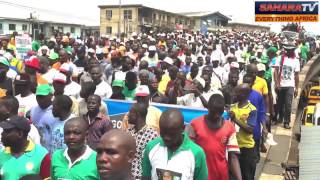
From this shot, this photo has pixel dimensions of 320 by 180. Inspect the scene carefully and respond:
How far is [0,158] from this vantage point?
3.93 meters

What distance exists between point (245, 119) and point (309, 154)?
1.36 meters

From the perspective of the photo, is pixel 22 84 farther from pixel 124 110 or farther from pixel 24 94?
pixel 124 110

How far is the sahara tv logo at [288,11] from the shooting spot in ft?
93.0

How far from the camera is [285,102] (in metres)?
10.6

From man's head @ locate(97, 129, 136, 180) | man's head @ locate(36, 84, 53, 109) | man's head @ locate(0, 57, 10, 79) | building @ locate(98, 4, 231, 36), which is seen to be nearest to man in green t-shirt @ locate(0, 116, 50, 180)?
man's head @ locate(97, 129, 136, 180)

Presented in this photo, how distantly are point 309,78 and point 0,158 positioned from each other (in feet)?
56.6

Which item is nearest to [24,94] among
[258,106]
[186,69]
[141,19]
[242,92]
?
[242,92]

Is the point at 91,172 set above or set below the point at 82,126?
below

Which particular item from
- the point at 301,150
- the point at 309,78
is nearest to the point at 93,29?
the point at 309,78

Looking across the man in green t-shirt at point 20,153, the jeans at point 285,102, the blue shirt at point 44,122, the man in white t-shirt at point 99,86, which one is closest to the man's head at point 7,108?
the blue shirt at point 44,122

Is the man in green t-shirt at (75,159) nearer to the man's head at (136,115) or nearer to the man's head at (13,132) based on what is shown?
the man's head at (13,132)

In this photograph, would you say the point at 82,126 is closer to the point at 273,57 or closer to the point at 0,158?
the point at 0,158

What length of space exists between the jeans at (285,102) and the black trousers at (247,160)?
4.56 m

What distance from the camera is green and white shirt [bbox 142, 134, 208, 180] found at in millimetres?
3832
